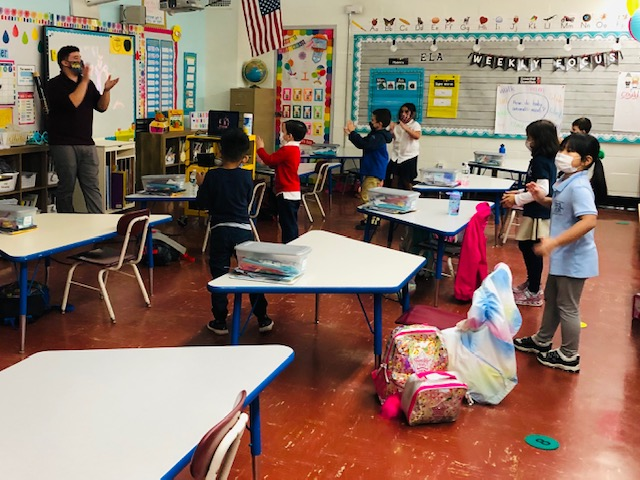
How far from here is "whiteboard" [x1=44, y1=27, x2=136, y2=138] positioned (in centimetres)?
746

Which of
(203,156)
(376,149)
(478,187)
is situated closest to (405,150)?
(376,149)

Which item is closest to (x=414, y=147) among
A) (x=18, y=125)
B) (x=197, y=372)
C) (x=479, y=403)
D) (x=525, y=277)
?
(x=525, y=277)

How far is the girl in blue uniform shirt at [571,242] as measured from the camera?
3885 millimetres

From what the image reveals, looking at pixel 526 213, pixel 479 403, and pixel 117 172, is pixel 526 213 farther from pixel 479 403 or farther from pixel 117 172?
pixel 117 172

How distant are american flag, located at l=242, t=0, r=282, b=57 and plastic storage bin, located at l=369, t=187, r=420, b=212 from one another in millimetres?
3601

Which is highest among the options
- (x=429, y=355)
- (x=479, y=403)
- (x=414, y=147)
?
(x=414, y=147)

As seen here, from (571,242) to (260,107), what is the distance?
769cm

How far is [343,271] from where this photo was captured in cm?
375

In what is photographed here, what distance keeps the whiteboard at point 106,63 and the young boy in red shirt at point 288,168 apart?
2905 millimetres

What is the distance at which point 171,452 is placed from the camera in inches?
71.4

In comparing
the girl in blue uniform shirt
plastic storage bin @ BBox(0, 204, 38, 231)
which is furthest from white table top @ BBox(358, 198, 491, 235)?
plastic storage bin @ BBox(0, 204, 38, 231)

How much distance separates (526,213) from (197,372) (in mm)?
3536

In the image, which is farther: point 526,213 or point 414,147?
point 414,147

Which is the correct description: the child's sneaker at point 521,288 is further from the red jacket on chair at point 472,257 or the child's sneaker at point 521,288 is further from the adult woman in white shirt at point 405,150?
the adult woman in white shirt at point 405,150
